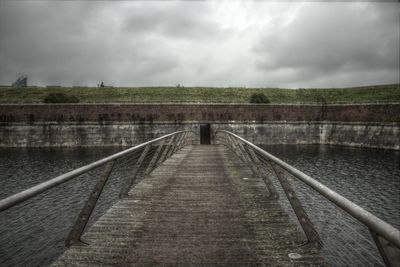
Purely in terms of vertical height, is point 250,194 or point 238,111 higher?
point 238,111

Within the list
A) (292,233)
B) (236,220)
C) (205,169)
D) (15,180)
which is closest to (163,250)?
(236,220)

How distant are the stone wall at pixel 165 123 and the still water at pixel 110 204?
1247 cm

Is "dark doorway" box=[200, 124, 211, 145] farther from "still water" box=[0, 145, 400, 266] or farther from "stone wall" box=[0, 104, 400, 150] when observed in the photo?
"still water" box=[0, 145, 400, 266]

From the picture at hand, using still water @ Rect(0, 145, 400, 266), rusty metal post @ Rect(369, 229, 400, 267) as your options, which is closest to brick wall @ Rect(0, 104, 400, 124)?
still water @ Rect(0, 145, 400, 266)

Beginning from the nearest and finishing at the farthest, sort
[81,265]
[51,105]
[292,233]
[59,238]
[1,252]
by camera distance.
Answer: [81,265], [292,233], [1,252], [59,238], [51,105]

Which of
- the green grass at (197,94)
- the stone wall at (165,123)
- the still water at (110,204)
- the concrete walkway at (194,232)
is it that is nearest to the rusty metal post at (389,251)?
the concrete walkway at (194,232)

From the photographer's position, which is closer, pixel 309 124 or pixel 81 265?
pixel 81 265

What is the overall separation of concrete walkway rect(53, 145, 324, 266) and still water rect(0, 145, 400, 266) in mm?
Answer: 1019

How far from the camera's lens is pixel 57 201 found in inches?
408

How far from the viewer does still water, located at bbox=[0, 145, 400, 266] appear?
262 inches

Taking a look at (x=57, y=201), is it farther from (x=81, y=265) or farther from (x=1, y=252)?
(x=81, y=265)

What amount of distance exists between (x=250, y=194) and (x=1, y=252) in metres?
5.84

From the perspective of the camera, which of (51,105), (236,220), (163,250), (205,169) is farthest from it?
(51,105)

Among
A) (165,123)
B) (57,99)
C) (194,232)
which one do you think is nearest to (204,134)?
(165,123)
